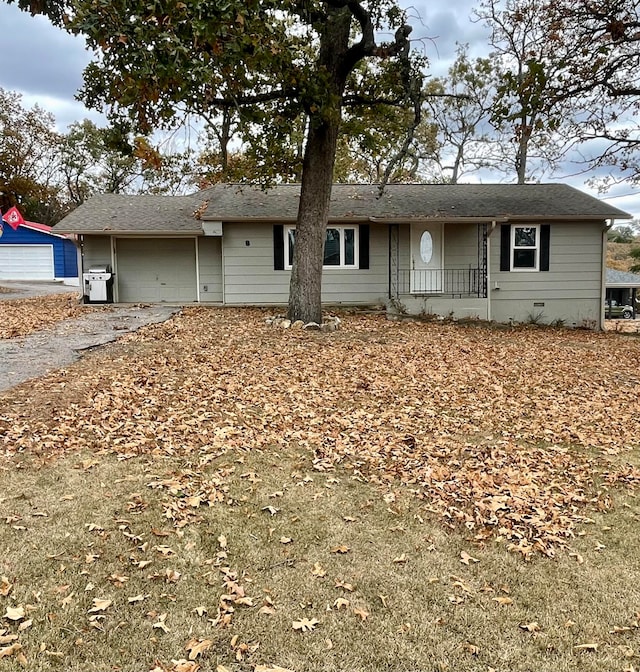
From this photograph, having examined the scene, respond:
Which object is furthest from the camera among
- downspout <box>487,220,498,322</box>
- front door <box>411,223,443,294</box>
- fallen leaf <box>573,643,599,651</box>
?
front door <box>411,223,443,294</box>

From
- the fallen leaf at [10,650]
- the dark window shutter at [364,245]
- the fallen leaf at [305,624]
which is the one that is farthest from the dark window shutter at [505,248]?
the fallen leaf at [10,650]

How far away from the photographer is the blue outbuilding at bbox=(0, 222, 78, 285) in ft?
81.0

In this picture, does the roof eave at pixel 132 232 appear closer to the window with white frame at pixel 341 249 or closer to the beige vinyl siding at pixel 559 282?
the window with white frame at pixel 341 249

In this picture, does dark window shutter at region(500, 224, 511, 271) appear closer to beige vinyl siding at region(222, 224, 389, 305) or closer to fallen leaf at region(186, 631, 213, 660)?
beige vinyl siding at region(222, 224, 389, 305)

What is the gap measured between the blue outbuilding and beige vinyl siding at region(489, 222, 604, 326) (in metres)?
19.3

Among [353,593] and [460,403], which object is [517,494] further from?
[460,403]

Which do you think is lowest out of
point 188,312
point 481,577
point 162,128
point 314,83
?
point 481,577

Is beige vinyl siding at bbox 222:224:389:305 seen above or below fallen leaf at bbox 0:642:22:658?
above

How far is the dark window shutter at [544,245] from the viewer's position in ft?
45.9

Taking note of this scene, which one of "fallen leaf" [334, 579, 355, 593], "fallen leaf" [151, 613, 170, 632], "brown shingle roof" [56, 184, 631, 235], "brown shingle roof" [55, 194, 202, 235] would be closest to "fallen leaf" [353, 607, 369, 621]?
"fallen leaf" [334, 579, 355, 593]

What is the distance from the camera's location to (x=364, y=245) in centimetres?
1398

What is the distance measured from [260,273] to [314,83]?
601cm

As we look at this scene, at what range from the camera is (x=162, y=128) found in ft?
28.1

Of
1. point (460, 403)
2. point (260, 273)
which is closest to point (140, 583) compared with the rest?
point (460, 403)
